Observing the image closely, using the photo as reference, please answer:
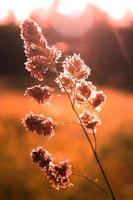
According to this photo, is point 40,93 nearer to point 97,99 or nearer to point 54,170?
point 97,99

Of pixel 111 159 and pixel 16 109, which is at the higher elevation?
pixel 16 109

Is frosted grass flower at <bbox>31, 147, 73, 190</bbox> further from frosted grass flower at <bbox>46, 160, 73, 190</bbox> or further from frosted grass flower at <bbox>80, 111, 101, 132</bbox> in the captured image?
frosted grass flower at <bbox>80, 111, 101, 132</bbox>

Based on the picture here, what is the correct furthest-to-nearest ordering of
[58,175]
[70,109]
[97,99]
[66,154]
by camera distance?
[70,109] → [66,154] → [97,99] → [58,175]

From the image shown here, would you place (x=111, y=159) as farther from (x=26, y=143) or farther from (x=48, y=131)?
(x=48, y=131)

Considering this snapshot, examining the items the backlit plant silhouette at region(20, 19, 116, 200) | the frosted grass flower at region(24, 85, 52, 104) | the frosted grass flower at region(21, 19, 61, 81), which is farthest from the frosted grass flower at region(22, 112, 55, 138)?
the frosted grass flower at region(21, 19, 61, 81)

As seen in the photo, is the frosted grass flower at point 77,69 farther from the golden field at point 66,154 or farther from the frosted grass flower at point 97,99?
the golden field at point 66,154

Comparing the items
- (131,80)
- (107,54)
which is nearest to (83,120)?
(131,80)

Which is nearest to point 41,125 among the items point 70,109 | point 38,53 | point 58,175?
point 58,175

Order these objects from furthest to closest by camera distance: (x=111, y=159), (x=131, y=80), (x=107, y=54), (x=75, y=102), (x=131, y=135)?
(x=107, y=54), (x=131, y=80), (x=131, y=135), (x=111, y=159), (x=75, y=102)
